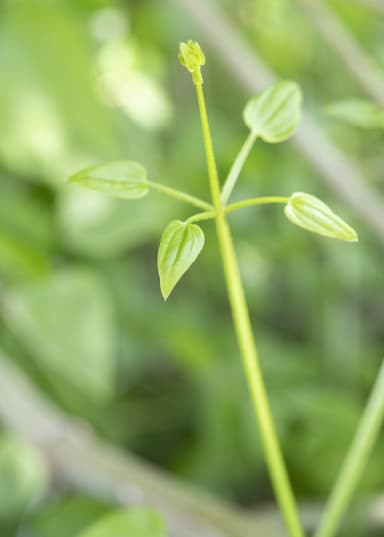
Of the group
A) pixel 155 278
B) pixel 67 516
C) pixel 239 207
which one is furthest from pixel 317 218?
pixel 155 278

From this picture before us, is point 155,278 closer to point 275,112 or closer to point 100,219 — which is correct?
point 100,219

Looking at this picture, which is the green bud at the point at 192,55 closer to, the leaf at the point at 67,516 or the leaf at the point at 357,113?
the leaf at the point at 357,113

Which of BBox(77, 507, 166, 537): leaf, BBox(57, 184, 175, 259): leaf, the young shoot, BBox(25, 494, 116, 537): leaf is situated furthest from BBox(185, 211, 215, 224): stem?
BBox(57, 184, 175, 259): leaf

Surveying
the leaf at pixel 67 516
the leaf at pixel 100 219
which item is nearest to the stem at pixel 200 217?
the leaf at pixel 67 516

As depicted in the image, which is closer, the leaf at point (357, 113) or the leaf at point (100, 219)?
the leaf at point (357, 113)

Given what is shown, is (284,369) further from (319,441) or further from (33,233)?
(33,233)

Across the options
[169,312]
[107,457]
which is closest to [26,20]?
[169,312]

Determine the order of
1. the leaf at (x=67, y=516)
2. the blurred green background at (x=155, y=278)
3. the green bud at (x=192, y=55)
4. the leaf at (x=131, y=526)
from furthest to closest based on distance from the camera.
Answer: the blurred green background at (x=155, y=278), the leaf at (x=67, y=516), the leaf at (x=131, y=526), the green bud at (x=192, y=55)
